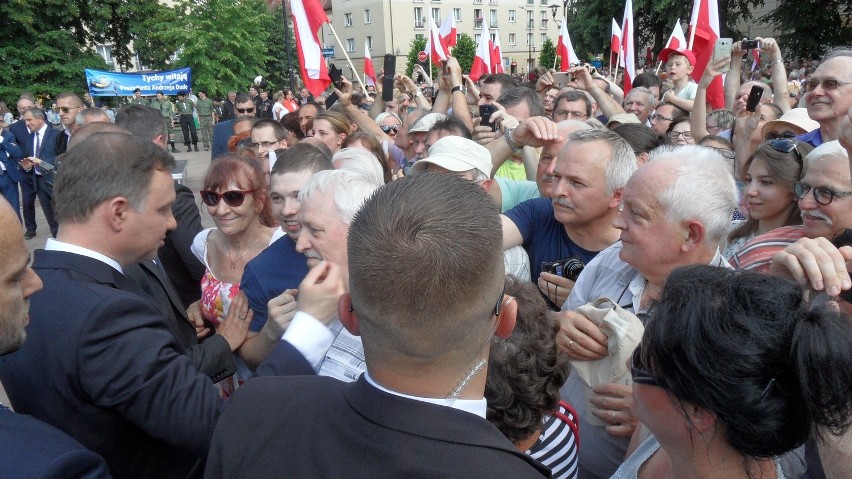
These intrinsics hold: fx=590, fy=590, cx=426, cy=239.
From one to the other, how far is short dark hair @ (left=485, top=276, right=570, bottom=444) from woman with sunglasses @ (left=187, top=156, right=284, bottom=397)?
1913 mm

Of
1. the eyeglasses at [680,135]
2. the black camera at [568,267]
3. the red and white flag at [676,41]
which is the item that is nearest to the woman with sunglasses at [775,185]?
the black camera at [568,267]

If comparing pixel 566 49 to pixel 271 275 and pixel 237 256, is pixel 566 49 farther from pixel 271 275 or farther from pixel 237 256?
pixel 271 275

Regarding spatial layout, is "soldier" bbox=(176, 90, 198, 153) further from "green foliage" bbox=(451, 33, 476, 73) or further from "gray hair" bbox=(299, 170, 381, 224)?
"green foliage" bbox=(451, 33, 476, 73)

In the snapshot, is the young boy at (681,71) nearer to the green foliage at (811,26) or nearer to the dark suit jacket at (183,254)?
the dark suit jacket at (183,254)

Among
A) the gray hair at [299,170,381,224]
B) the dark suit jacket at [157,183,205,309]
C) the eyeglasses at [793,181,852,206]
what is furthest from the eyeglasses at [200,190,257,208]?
the eyeglasses at [793,181,852,206]

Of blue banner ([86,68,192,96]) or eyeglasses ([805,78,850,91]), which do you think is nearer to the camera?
eyeglasses ([805,78,850,91])

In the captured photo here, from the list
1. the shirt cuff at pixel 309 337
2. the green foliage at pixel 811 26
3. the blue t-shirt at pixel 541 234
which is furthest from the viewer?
the green foliage at pixel 811 26

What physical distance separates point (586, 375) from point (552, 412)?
260 mm

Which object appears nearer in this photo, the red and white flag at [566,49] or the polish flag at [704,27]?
the polish flag at [704,27]

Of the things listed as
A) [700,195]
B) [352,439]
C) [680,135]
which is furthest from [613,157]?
[680,135]

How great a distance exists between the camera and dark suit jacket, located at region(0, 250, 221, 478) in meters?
1.66

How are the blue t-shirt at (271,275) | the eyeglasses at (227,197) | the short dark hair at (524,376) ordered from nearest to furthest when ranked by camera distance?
the short dark hair at (524,376), the blue t-shirt at (271,275), the eyeglasses at (227,197)

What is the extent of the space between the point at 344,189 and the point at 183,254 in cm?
180

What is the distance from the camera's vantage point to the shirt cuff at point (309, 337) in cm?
184
